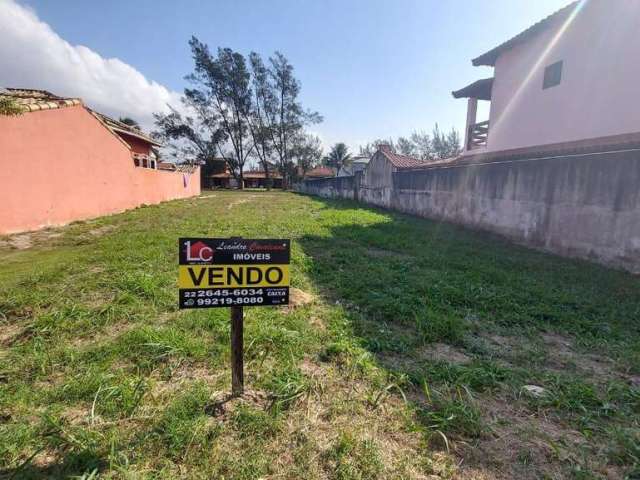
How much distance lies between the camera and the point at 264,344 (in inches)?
107

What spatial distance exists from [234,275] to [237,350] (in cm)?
51

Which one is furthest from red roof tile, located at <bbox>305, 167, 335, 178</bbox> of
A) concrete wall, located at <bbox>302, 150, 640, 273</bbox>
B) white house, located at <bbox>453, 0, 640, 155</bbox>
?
concrete wall, located at <bbox>302, 150, 640, 273</bbox>

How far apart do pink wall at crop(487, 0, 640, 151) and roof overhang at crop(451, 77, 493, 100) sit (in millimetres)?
992

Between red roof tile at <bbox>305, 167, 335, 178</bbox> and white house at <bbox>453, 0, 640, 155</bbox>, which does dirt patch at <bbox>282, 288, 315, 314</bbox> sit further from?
red roof tile at <bbox>305, 167, 335, 178</bbox>

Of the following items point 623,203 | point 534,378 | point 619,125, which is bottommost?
point 534,378

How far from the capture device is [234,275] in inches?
75.7

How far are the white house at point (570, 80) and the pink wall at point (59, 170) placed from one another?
1157cm

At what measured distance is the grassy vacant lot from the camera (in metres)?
1.66

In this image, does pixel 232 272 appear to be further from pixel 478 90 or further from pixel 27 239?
pixel 478 90

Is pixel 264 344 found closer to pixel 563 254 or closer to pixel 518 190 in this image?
pixel 563 254

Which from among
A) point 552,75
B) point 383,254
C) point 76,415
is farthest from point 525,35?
point 76,415

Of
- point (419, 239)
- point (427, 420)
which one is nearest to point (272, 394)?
point (427, 420)

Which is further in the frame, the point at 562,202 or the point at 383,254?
the point at 562,202

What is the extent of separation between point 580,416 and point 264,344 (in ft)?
7.47
